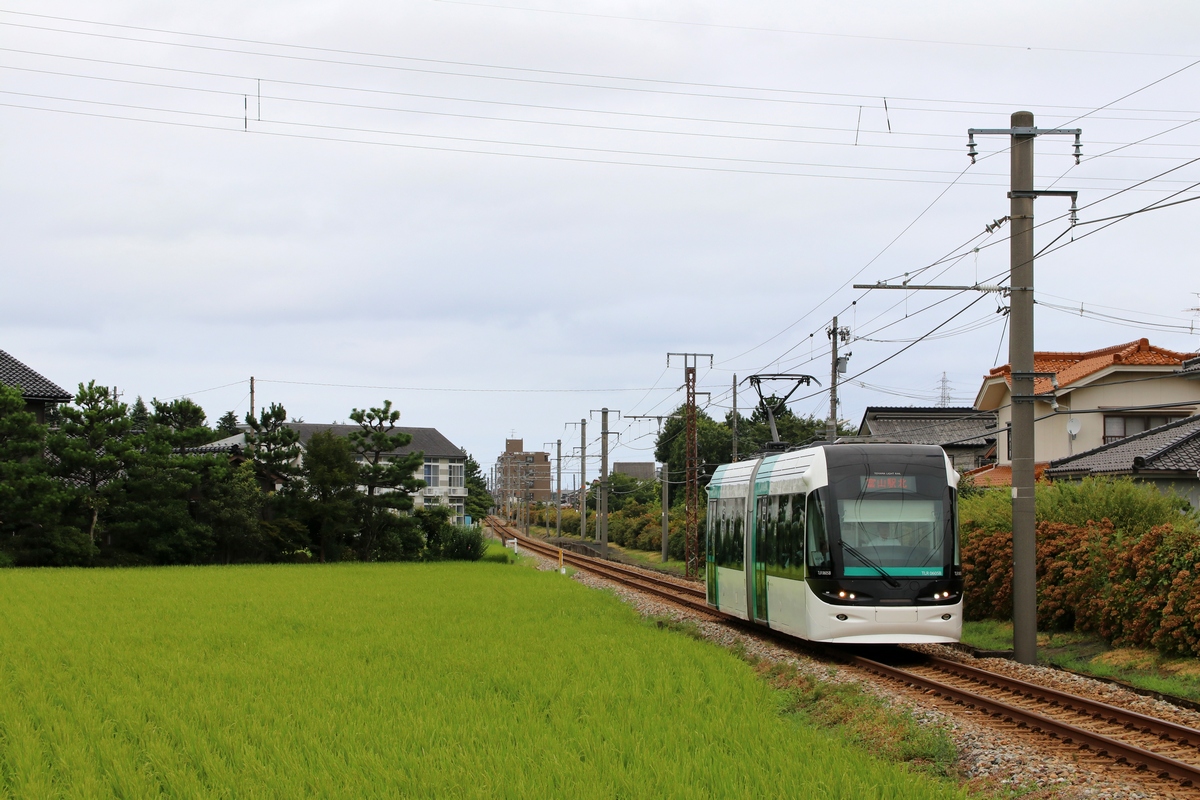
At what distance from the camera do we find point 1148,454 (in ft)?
88.7

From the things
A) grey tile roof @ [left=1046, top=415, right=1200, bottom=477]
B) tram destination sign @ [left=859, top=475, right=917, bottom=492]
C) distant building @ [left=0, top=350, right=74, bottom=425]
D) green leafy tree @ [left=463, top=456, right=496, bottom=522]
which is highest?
distant building @ [left=0, top=350, right=74, bottom=425]

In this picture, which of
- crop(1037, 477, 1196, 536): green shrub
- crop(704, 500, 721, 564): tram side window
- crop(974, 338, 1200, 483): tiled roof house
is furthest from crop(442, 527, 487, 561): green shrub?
crop(1037, 477, 1196, 536): green shrub

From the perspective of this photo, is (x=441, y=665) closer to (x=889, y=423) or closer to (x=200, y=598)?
(x=200, y=598)

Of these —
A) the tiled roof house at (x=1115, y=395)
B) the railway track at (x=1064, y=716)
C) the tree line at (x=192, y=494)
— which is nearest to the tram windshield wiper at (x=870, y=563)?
the railway track at (x=1064, y=716)

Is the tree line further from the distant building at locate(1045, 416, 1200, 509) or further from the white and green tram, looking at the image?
the white and green tram

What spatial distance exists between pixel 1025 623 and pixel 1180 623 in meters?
1.94

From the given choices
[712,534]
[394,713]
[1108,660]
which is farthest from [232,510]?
[1108,660]

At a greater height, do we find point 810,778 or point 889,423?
point 889,423

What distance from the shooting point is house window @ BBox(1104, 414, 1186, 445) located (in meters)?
33.1

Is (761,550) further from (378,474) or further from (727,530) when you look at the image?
(378,474)

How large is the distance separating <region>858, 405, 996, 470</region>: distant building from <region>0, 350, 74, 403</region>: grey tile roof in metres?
33.1

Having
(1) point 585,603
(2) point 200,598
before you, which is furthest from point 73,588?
(1) point 585,603

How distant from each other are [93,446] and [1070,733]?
36.2m

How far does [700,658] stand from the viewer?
1445 centimetres
